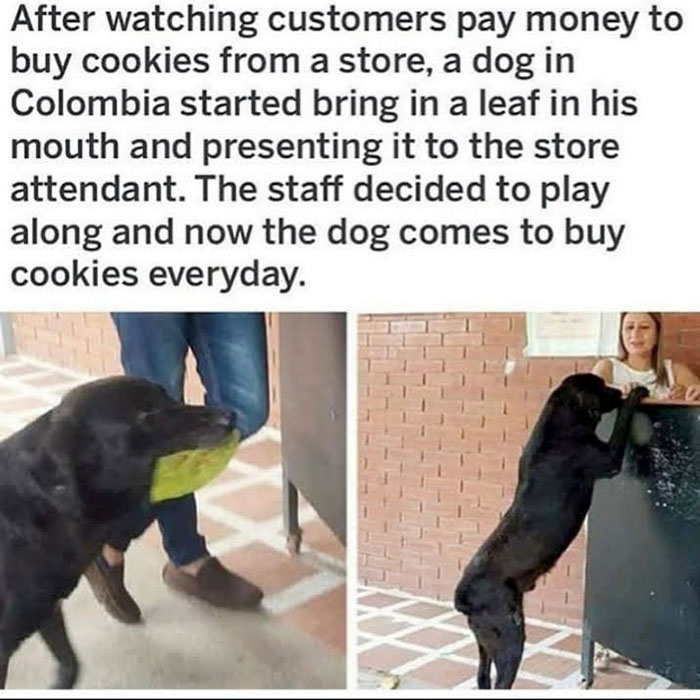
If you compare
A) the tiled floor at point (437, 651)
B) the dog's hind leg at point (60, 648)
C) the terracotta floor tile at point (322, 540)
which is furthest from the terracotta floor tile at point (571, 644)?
the dog's hind leg at point (60, 648)

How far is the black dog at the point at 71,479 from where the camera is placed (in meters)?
0.76

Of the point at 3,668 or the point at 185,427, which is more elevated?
the point at 185,427

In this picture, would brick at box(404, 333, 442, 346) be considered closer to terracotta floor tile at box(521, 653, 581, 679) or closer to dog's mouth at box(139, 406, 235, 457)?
dog's mouth at box(139, 406, 235, 457)

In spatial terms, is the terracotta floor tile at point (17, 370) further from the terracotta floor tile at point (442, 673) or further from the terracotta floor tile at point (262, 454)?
the terracotta floor tile at point (442, 673)

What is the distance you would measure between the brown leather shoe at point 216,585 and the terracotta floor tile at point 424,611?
13cm

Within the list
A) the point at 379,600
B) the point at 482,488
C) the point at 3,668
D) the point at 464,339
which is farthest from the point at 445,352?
the point at 3,668

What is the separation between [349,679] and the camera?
0.79 metres

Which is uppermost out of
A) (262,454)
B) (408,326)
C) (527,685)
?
(408,326)

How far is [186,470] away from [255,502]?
68mm

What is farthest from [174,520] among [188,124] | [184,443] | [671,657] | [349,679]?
[671,657]

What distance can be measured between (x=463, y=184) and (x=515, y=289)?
0.10 meters

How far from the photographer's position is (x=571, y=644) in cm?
80

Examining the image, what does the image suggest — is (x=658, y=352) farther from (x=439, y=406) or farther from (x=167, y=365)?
(x=167, y=365)

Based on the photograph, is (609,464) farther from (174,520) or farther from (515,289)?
(174,520)
